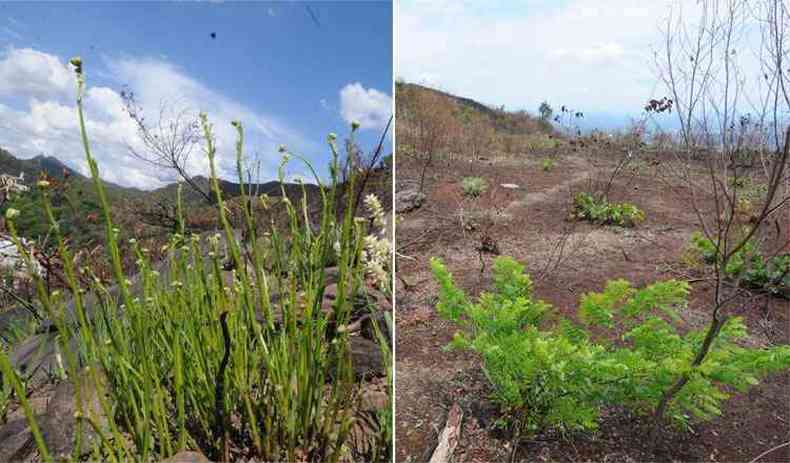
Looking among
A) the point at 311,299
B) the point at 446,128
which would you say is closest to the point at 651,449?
the point at 311,299

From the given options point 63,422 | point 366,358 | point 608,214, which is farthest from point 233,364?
point 608,214

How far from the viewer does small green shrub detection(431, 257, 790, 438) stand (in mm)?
1923

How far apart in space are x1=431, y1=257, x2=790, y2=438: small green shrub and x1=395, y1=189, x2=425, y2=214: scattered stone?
358 cm

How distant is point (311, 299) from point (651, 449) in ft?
6.06

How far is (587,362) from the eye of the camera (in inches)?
73.5

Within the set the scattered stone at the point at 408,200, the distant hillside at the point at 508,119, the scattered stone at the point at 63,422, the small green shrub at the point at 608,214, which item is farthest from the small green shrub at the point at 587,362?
the distant hillside at the point at 508,119

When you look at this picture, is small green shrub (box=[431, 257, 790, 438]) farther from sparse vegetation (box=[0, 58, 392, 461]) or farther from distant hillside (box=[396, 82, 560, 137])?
distant hillside (box=[396, 82, 560, 137])

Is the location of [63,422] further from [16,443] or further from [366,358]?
[366,358]

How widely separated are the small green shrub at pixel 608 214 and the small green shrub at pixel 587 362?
11.4 feet

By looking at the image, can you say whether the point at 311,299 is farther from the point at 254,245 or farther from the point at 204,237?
the point at 204,237

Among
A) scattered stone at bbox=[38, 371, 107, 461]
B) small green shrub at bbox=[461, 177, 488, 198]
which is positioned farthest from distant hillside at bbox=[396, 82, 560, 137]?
scattered stone at bbox=[38, 371, 107, 461]

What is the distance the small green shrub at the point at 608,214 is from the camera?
5.77 meters

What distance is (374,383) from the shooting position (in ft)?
5.85

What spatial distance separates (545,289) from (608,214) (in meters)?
2.27
